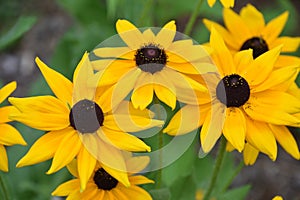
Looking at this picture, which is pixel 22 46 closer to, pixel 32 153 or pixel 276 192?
pixel 276 192

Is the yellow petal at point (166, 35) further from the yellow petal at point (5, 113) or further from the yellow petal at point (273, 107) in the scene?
the yellow petal at point (5, 113)

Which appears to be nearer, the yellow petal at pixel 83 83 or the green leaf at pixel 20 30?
the yellow petal at pixel 83 83

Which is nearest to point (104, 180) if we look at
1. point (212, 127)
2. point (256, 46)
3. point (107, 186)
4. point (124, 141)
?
point (107, 186)

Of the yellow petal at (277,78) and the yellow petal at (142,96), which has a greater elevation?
the yellow petal at (142,96)

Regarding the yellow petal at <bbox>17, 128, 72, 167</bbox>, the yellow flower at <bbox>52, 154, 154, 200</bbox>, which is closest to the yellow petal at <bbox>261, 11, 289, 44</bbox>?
the yellow flower at <bbox>52, 154, 154, 200</bbox>

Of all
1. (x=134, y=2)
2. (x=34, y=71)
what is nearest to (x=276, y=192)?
(x=134, y=2)

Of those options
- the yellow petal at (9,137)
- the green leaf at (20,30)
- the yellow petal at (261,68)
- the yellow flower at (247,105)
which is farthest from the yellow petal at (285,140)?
the green leaf at (20,30)

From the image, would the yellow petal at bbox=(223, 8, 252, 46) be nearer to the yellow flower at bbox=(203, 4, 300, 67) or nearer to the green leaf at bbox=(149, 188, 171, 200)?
the yellow flower at bbox=(203, 4, 300, 67)
